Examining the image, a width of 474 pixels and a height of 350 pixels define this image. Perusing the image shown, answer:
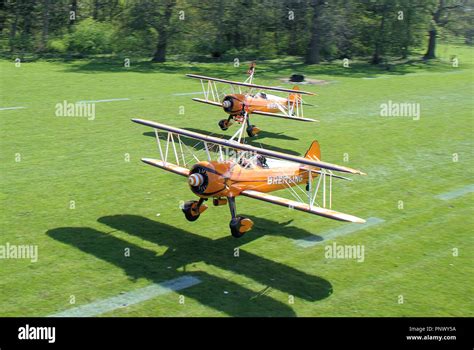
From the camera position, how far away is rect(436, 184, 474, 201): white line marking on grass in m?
20.6

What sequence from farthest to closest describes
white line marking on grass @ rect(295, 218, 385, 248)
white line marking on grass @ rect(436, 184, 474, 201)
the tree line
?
the tree line
white line marking on grass @ rect(436, 184, 474, 201)
white line marking on grass @ rect(295, 218, 385, 248)

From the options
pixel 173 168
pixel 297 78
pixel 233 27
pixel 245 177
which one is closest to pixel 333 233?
pixel 245 177

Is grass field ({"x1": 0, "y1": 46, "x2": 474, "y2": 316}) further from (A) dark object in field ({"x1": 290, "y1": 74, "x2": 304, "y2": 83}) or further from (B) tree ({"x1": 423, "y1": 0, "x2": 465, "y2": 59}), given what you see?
(B) tree ({"x1": 423, "y1": 0, "x2": 465, "y2": 59})

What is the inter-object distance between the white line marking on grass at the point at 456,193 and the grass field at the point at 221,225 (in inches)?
8.2

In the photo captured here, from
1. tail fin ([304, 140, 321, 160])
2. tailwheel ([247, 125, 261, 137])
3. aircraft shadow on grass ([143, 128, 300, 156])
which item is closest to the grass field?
aircraft shadow on grass ([143, 128, 300, 156])

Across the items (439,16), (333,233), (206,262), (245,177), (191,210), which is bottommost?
(206,262)

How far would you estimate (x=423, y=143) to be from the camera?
27.9 metres

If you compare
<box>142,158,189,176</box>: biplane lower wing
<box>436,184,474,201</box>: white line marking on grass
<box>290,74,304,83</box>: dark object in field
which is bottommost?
<box>436,184,474,201</box>: white line marking on grass

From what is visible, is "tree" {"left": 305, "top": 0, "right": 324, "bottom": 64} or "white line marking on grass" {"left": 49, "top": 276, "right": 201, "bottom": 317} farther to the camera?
"tree" {"left": 305, "top": 0, "right": 324, "bottom": 64}

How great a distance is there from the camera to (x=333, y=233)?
17.0 m

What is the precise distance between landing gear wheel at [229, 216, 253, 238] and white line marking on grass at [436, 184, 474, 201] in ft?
27.1

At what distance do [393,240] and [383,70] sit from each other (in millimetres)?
42424

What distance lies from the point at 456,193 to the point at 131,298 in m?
13.3

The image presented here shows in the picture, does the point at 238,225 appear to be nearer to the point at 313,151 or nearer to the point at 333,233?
the point at 333,233
